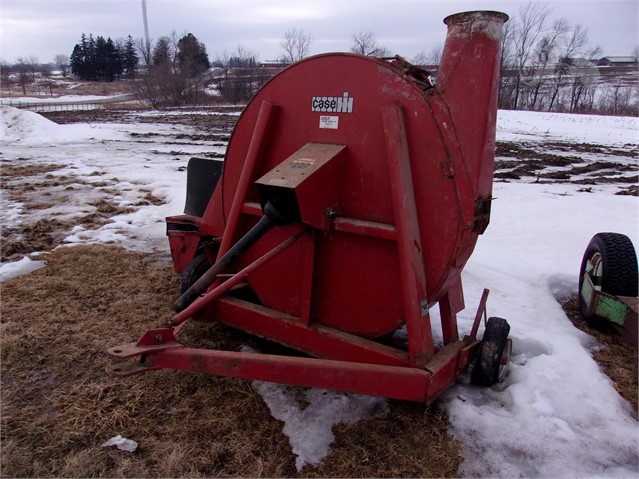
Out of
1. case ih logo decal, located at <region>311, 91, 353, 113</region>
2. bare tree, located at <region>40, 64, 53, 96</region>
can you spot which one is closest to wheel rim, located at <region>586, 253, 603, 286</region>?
case ih logo decal, located at <region>311, 91, 353, 113</region>

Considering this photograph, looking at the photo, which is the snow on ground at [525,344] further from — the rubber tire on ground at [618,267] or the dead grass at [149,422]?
the rubber tire on ground at [618,267]

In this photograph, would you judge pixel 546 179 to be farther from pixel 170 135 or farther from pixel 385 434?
pixel 170 135

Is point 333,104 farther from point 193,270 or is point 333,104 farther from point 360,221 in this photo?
point 193,270

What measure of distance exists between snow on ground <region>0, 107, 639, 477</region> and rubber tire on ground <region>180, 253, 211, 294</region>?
4.06ft

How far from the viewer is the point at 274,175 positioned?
2.78 meters

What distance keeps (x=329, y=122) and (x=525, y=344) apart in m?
2.23

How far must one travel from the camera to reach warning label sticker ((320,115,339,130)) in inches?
114

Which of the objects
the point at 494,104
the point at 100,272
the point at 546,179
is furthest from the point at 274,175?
the point at 546,179

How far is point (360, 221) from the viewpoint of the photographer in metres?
2.80

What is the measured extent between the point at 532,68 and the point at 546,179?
53664mm

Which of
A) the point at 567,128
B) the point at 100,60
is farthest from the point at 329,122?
the point at 100,60

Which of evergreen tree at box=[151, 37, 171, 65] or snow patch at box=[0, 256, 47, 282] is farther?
evergreen tree at box=[151, 37, 171, 65]

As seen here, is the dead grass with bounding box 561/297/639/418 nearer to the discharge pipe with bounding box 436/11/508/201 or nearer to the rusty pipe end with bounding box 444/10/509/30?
the discharge pipe with bounding box 436/11/508/201

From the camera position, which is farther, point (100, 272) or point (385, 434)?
point (100, 272)
